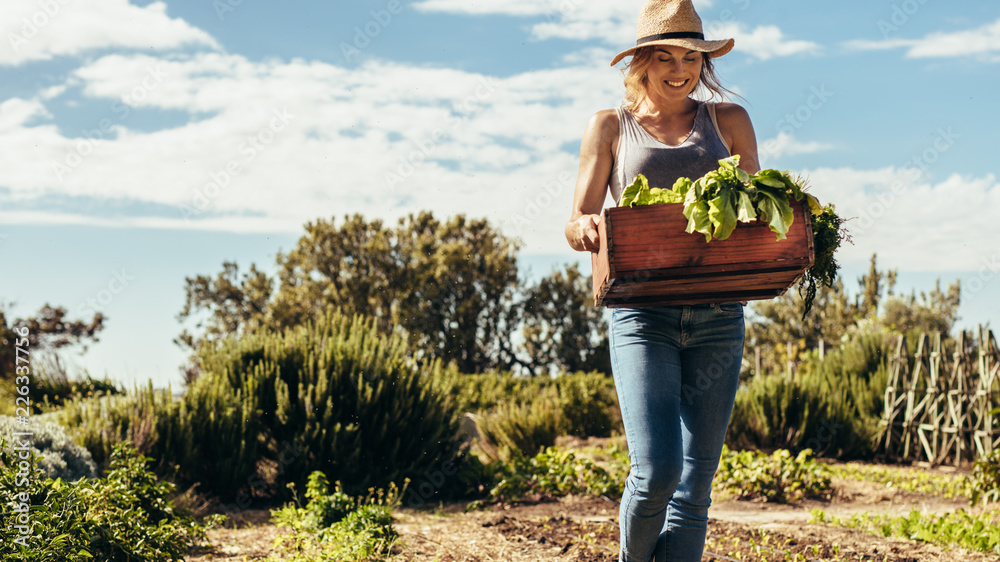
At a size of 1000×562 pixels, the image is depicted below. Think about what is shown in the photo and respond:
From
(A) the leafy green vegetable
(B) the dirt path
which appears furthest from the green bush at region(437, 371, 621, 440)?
(A) the leafy green vegetable

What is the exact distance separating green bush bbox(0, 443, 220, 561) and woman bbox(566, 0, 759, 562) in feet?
6.96

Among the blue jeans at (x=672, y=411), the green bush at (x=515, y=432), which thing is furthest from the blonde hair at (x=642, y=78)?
the green bush at (x=515, y=432)

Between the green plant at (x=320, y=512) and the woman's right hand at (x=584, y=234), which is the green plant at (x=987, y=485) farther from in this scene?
the woman's right hand at (x=584, y=234)

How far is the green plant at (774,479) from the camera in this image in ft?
22.7

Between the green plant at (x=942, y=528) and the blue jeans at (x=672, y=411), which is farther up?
the blue jeans at (x=672, y=411)

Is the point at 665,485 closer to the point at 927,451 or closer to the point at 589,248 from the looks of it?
the point at 589,248

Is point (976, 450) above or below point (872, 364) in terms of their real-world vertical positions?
below

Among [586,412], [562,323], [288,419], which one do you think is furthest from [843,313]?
[288,419]

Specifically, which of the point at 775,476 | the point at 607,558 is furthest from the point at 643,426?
the point at 775,476

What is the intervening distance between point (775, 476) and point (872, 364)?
5230 millimetres

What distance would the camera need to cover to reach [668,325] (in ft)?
8.03

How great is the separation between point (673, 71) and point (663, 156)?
0.99ft

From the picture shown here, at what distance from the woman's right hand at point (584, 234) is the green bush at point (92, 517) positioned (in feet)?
6.93

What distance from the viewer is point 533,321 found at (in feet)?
94.5
